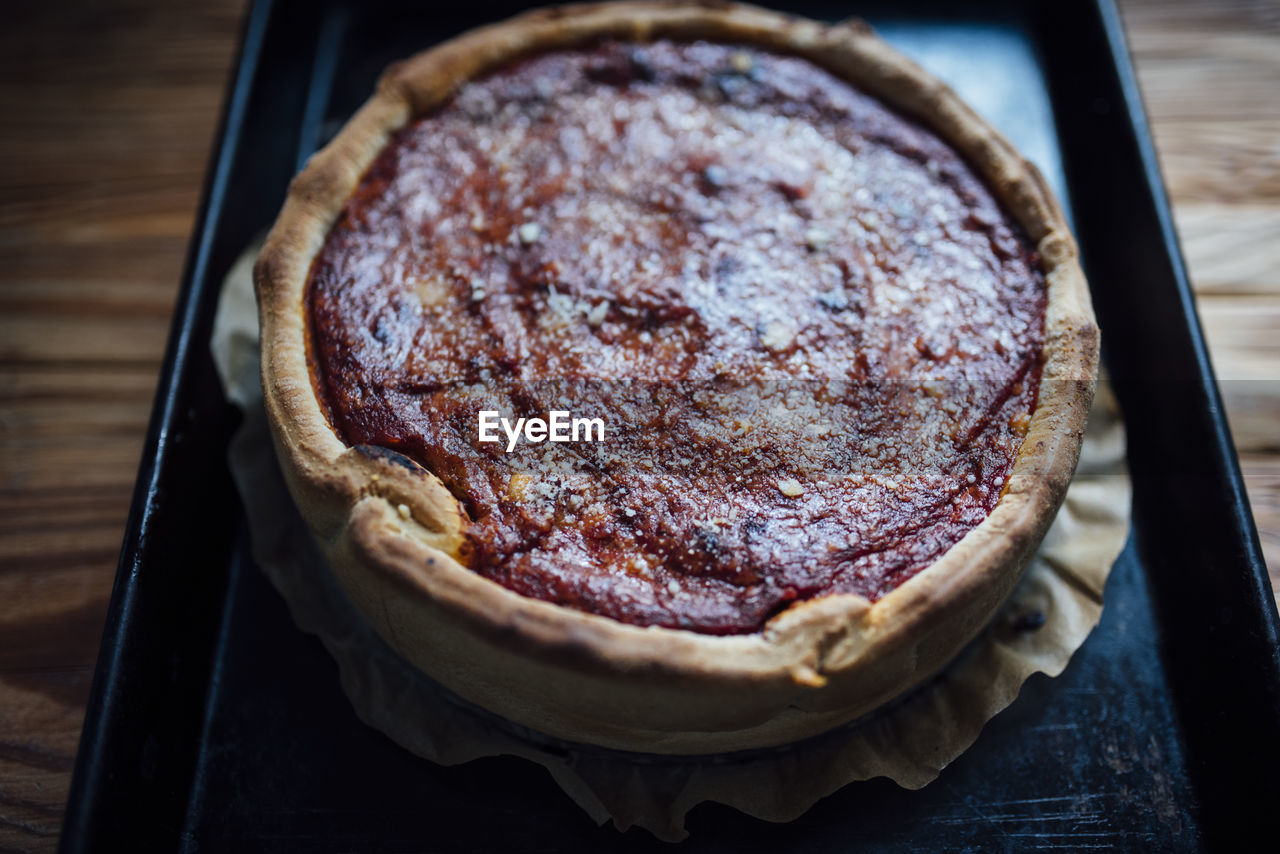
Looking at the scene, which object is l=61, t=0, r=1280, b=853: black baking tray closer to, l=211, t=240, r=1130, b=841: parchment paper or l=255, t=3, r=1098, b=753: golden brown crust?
l=211, t=240, r=1130, b=841: parchment paper

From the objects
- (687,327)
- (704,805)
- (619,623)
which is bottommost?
(704,805)

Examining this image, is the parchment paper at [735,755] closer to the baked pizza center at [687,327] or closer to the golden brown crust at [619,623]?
the golden brown crust at [619,623]

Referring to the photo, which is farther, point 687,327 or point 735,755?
point 687,327

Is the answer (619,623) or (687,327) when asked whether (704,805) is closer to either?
(619,623)

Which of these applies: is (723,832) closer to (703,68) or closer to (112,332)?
(703,68)

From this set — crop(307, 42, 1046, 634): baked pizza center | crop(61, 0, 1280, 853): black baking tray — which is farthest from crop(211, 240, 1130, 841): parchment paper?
crop(307, 42, 1046, 634): baked pizza center

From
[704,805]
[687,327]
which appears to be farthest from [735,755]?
[687,327]

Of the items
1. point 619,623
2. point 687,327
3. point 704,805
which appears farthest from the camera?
point 687,327
